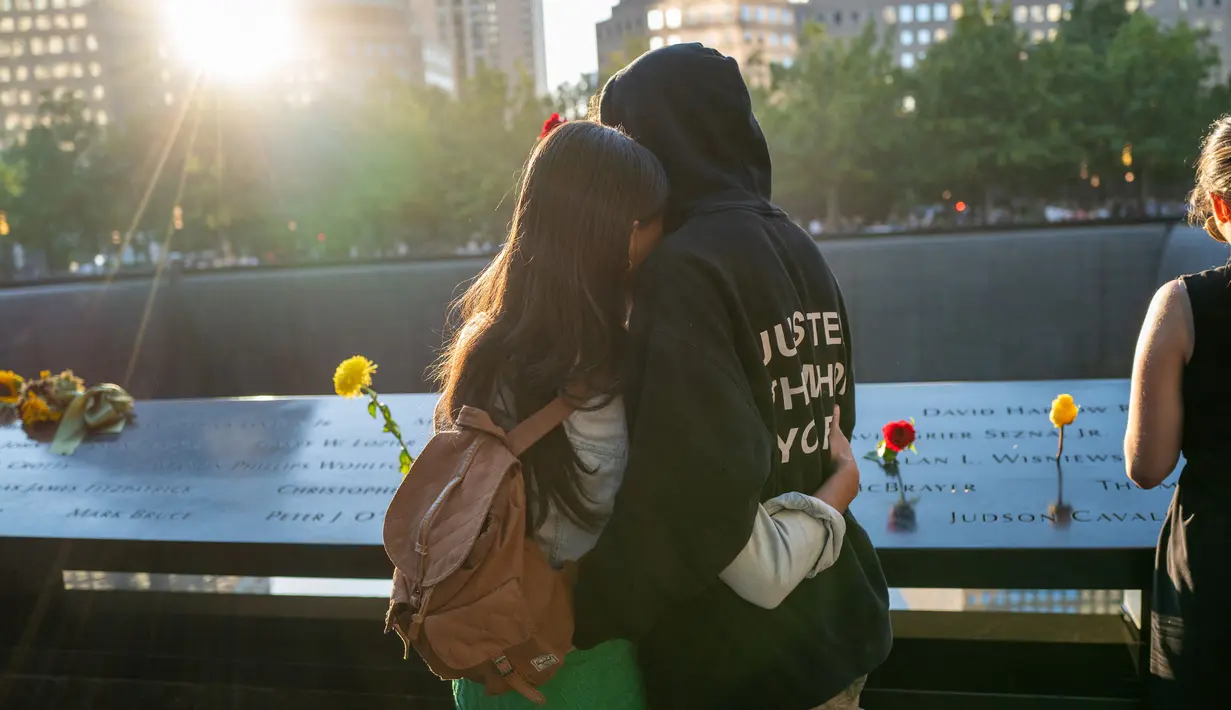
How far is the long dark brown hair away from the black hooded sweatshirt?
6cm

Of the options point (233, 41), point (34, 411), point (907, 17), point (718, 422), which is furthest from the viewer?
point (907, 17)

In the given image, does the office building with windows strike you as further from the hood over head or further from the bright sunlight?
the hood over head

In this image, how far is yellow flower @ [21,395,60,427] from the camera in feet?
15.6

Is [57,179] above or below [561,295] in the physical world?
above

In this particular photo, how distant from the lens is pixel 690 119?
1571 millimetres

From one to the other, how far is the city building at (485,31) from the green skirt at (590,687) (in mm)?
103536

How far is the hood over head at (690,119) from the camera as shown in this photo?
155cm

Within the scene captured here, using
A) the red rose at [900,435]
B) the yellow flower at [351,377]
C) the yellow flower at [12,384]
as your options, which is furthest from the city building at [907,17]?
the yellow flower at [351,377]

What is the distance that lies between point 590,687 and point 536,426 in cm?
45

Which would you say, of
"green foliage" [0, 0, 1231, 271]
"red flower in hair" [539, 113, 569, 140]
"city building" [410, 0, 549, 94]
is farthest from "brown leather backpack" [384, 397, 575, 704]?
"city building" [410, 0, 549, 94]

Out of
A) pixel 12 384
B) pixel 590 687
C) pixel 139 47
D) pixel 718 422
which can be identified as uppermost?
pixel 139 47

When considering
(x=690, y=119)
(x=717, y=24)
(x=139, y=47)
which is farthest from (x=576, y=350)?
(x=717, y=24)

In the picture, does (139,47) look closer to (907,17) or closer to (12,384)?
(907,17)

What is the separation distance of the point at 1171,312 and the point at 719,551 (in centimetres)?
105
